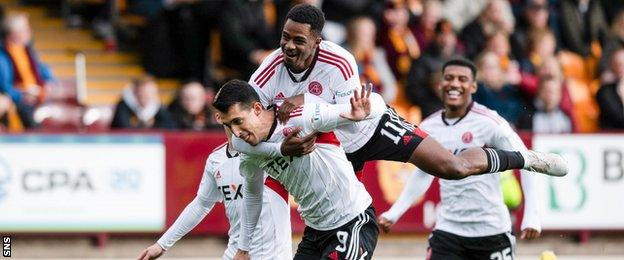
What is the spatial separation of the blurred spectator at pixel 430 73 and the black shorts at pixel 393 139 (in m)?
7.42

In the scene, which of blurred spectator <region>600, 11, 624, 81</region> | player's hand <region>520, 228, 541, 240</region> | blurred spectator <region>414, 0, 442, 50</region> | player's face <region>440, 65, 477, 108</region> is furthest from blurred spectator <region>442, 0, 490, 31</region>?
player's hand <region>520, 228, 541, 240</region>

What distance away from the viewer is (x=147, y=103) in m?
16.1

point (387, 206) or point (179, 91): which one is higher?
point (179, 91)

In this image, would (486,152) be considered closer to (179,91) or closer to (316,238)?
(316,238)

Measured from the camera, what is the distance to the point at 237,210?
9.95 meters

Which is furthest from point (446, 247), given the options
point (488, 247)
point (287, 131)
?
point (287, 131)

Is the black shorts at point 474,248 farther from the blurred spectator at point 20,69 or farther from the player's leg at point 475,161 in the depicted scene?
the blurred spectator at point 20,69

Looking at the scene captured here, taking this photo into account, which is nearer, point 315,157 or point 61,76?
point 315,157

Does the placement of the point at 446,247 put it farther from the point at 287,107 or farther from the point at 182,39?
the point at 182,39

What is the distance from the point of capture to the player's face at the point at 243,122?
8.59 metres

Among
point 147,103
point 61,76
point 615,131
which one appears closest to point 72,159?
point 147,103

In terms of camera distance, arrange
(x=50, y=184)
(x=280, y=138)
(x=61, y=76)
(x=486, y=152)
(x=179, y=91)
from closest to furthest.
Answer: (x=280, y=138) → (x=486, y=152) → (x=50, y=184) → (x=179, y=91) → (x=61, y=76)

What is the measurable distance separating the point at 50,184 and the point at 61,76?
3156 mm

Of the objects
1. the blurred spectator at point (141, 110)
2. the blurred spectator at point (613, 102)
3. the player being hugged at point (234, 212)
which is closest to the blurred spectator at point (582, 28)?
the blurred spectator at point (613, 102)
